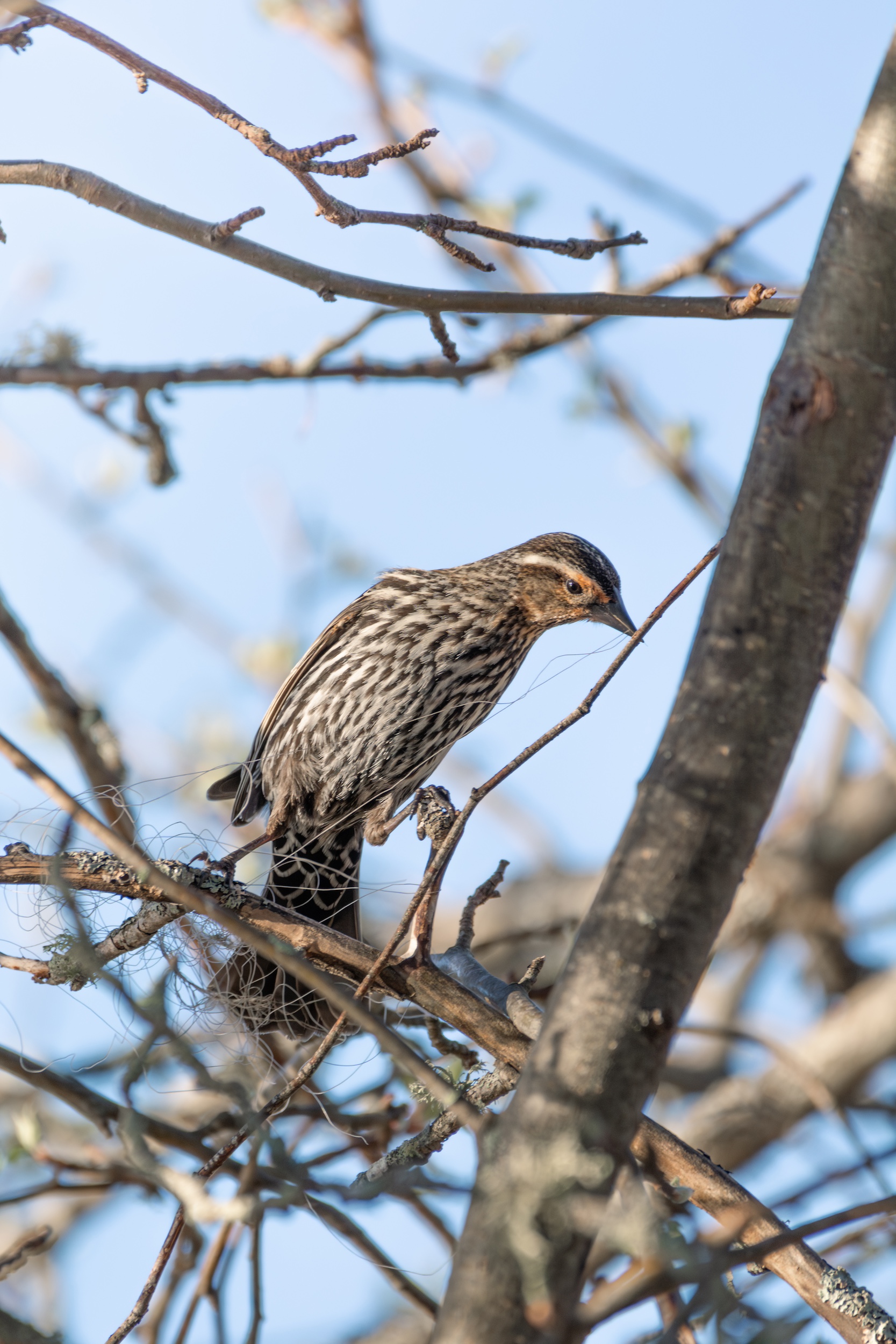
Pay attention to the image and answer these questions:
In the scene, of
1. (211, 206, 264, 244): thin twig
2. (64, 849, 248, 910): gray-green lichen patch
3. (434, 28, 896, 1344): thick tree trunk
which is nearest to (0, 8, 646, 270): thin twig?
(211, 206, 264, 244): thin twig

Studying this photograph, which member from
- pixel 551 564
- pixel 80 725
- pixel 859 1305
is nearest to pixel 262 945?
pixel 859 1305

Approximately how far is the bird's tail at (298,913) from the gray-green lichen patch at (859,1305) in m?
1.13

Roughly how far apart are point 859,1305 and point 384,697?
8.25 ft

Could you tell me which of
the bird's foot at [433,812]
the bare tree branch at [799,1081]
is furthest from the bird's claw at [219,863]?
the bare tree branch at [799,1081]

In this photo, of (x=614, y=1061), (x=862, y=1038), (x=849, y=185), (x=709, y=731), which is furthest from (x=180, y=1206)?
(x=862, y=1038)

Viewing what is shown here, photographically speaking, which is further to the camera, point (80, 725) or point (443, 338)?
point (80, 725)

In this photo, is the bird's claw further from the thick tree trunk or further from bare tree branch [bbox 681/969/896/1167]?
bare tree branch [bbox 681/969/896/1167]

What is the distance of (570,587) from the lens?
14.6 feet

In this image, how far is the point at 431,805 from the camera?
349 centimetres

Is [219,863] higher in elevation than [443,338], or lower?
lower

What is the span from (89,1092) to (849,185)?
2.65 metres

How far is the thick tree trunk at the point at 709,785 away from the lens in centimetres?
140

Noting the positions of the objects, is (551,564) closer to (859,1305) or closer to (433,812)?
(433,812)

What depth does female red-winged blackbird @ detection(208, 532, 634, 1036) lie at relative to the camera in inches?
164
